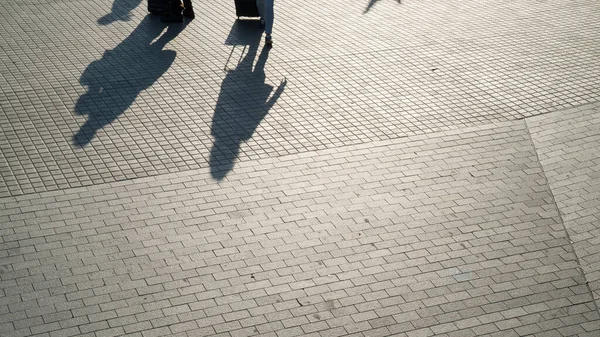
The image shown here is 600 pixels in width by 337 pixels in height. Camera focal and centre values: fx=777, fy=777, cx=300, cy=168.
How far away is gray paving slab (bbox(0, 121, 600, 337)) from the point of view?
6699 mm

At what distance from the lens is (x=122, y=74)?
445 inches

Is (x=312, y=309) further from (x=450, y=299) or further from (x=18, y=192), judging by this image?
(x=18, y=192)

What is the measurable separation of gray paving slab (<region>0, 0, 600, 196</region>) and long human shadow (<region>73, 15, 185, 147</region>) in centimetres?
3

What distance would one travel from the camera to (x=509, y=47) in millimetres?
12664

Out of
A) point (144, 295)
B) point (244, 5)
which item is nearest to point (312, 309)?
point (144, 295)

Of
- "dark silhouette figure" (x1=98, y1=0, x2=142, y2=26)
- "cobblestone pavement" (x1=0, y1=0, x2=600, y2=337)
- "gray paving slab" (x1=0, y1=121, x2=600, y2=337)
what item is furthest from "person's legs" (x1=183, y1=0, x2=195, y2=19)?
"gray paving slab" (x1=0, y1=121, x2=600, y2=337)

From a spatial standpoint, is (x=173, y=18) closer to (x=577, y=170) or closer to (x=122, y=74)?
(x=122, y=74)

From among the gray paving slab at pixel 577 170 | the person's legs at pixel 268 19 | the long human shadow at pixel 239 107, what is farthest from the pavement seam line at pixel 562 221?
the person's legs at pixel 268 19

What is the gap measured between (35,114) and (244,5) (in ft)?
15.8

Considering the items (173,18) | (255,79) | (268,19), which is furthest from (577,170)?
(173,18)

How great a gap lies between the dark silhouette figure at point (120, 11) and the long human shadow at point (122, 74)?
48 cm

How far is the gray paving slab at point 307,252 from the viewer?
670 centimetres

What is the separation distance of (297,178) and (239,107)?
2.03 meters

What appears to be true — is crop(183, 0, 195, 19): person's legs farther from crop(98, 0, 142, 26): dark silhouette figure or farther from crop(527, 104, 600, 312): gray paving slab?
crop(527, 104, 600, 312): gray paving slab
